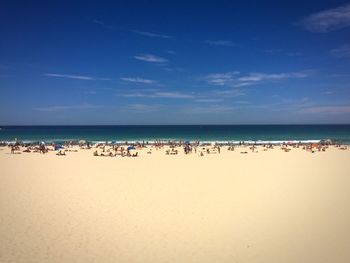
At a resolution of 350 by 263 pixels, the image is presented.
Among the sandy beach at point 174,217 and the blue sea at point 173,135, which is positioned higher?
the blue sea at point 173,135

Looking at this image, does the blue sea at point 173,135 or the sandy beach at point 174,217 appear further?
the blue sea at point 173,135

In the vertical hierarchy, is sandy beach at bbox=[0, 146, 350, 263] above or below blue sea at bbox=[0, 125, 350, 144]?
below

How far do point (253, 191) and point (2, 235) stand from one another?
29.1 feet

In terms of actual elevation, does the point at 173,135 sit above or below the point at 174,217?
above

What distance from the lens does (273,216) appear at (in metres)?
9.70

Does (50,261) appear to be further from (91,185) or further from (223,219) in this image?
(91,185)

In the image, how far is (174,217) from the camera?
9.70 meters

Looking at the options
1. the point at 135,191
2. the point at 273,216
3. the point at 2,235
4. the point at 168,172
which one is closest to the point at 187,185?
the point at 135,191

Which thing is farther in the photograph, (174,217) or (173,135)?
(173,135)

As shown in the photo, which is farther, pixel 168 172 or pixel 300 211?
pixel 168 172

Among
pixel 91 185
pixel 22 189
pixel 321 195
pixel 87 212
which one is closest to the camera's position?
pixel 87 212

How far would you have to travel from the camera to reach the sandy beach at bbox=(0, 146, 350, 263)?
7316 millimetres

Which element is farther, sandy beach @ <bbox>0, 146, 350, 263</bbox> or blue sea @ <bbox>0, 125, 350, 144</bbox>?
blue sea @ <bbox>0, 125, 350, 144</bbox>

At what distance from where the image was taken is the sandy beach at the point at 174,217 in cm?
732
